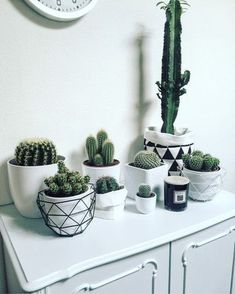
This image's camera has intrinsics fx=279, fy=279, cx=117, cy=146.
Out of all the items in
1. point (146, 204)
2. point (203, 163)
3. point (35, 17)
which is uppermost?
point (35, 17)

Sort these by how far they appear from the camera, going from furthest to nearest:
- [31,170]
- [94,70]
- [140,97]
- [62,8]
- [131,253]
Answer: [140,97] < [94,70] < [62,8] < [31,170] < [131,253]

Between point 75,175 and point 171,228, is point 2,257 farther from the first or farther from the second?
point 171,228

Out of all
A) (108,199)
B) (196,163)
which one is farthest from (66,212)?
(196,163)

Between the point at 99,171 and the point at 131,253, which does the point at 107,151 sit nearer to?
the point at 99,171

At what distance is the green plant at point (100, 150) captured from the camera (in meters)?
0.91

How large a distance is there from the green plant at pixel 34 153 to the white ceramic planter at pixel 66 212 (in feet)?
0.39

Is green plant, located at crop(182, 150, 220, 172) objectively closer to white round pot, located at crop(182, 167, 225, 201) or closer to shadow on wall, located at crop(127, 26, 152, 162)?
white round pot, located at crop(182, 167, 225, 201)

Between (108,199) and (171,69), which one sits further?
(171,69)

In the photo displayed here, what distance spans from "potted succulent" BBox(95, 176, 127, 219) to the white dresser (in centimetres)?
3

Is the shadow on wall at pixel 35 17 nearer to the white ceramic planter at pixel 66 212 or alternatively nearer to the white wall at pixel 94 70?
the white wall at pixel 94 70

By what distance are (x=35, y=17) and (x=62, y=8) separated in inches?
3.5

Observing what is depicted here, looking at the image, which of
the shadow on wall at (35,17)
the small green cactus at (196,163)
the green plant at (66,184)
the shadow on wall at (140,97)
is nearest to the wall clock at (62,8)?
the shadow on wall at (35,17)

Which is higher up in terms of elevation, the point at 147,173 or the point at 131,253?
the point at 147,173

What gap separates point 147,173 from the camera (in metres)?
0.90
